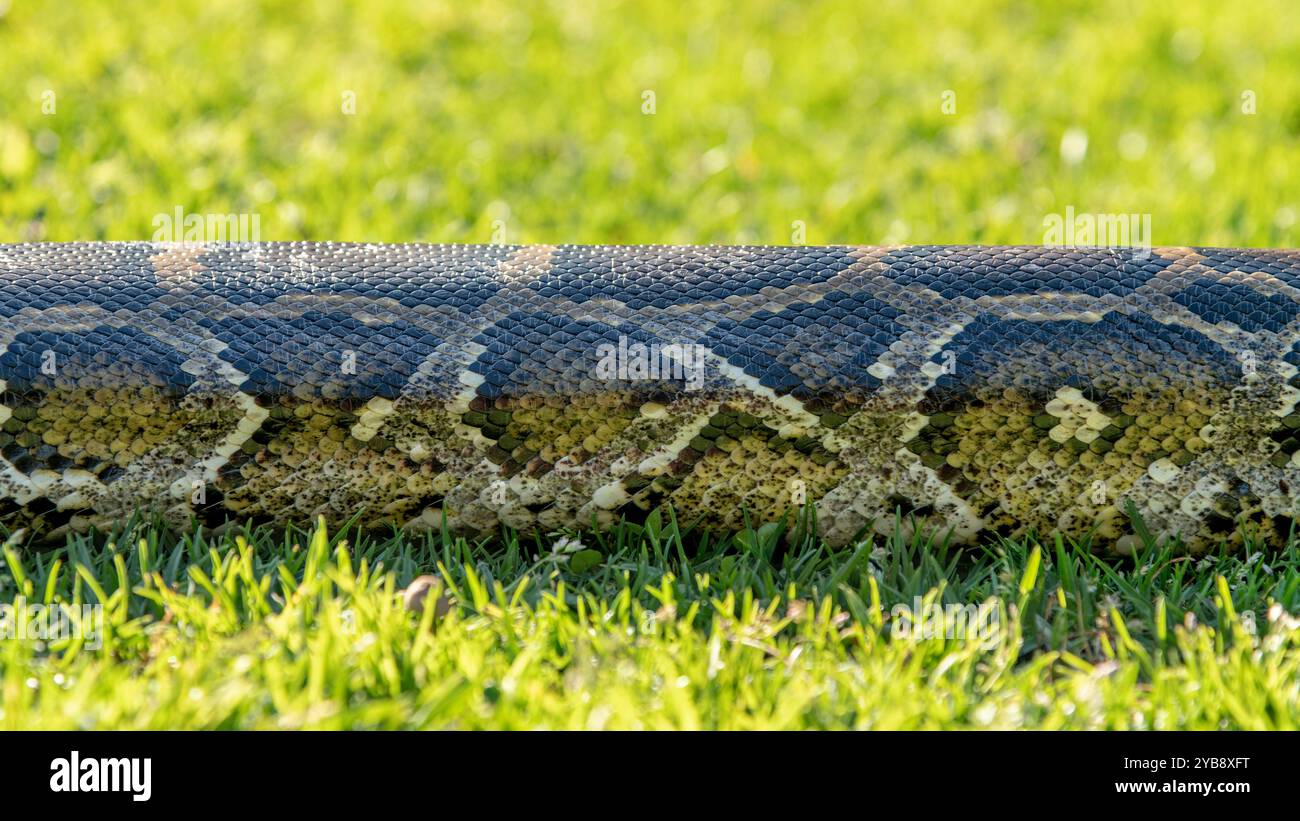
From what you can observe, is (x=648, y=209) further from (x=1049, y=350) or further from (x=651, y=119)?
(x=1049, y=350)

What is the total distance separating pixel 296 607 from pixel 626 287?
3.95ft

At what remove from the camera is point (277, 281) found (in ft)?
11.3

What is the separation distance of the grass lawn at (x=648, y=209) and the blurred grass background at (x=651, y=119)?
0.03 meters

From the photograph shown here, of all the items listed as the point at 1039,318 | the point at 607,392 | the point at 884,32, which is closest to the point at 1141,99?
the point at 884,32

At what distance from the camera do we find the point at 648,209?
5.95m

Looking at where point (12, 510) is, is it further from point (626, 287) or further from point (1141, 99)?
point (1141, 99)

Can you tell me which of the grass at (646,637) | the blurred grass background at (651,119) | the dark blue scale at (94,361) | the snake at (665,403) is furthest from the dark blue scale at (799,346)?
the blurred grass background at (651,119)

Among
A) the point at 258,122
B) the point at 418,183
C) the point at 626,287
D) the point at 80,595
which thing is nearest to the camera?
the point at 80,595

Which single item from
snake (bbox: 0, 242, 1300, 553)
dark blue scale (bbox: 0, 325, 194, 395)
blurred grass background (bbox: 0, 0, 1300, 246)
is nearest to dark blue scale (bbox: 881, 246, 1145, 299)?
snake (bbox: 0, 242, 1300, 553)

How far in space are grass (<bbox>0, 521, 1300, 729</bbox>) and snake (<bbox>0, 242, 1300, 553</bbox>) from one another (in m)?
0.12

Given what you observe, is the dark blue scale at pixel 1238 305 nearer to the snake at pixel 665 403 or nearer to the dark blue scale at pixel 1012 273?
the snake at pixel 665 403

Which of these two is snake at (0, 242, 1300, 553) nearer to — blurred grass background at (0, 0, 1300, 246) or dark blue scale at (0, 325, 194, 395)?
dark blue scale at (0, 325, 194, 395)

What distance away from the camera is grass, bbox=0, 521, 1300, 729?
2510mm

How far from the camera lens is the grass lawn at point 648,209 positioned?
8.60 ft
